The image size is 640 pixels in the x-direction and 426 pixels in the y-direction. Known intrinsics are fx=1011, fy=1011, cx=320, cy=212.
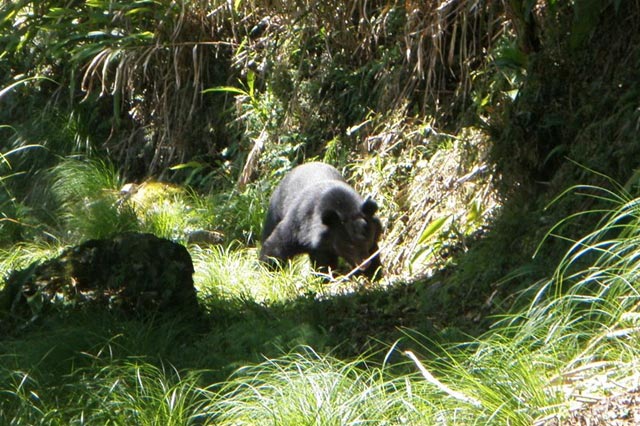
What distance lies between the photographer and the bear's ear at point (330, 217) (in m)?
9.86

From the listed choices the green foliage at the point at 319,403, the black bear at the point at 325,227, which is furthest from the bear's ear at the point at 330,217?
the green foliage at the point at 319,403

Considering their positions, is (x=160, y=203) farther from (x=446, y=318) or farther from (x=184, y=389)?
(x=184, y=389)

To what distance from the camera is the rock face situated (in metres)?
6.83

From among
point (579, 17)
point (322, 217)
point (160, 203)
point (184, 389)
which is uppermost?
point (579, 17)

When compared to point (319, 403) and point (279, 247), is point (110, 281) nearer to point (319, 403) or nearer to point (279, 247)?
point (319, 403)

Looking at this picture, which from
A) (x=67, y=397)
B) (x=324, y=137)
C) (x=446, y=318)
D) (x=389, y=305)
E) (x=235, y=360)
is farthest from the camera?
(x=324, y=137)

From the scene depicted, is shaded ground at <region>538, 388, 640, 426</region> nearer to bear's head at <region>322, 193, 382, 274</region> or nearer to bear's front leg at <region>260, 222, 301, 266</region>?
bear's head at <region>322, 193, 382, 274</region>

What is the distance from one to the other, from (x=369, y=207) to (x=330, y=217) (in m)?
0.42

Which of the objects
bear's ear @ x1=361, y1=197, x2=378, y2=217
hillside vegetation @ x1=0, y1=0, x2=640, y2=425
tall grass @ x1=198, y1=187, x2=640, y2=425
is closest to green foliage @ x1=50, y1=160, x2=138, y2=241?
hillside vegetation @ x1=0, y1=0, x2=640, y2=425

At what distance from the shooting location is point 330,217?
9.89 meters

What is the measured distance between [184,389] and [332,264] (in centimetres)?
506

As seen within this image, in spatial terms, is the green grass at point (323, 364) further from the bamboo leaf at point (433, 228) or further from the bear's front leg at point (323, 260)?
the bear's front leg at point (323, 260)

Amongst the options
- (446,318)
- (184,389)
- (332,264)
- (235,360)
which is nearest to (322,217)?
(332,264)

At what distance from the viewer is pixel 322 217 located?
389 inches
